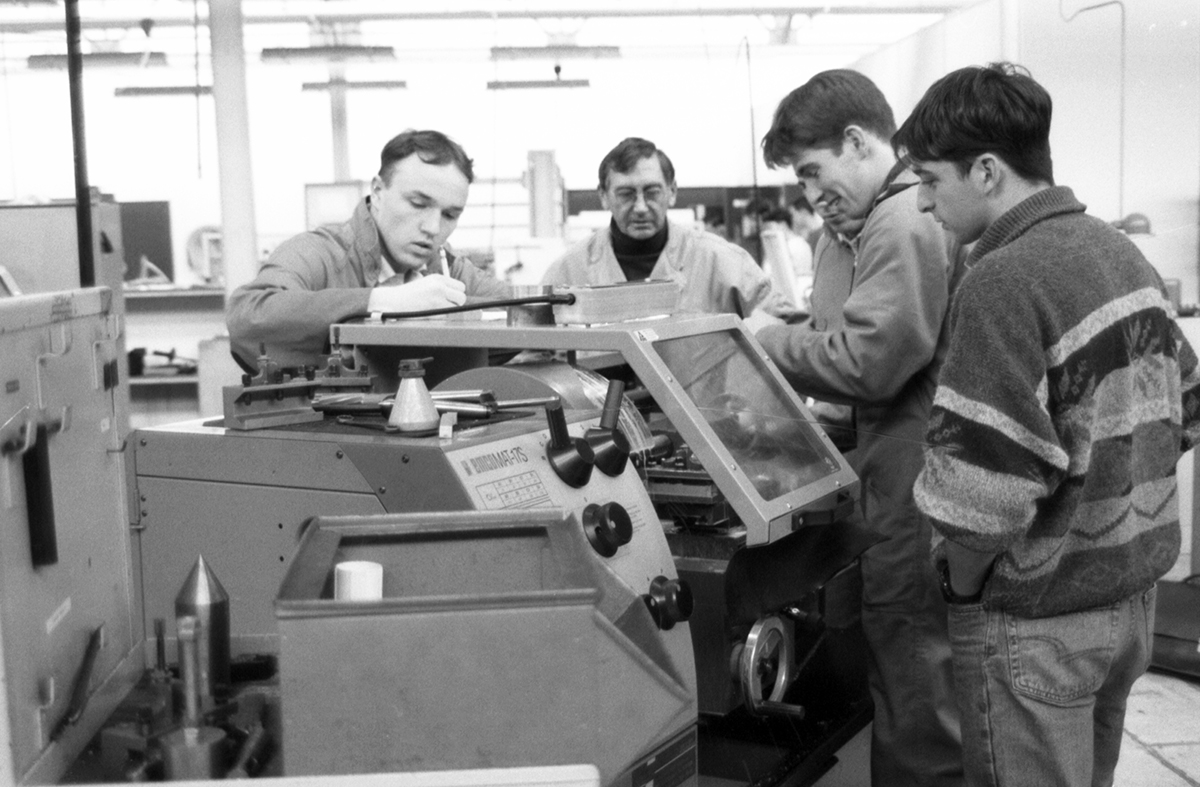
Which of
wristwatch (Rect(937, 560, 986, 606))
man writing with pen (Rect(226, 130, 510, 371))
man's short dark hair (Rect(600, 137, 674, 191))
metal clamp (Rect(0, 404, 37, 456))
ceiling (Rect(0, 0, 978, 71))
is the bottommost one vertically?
wristwatch (Rect(937, 560, 986, 606))

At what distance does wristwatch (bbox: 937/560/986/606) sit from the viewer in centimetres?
137

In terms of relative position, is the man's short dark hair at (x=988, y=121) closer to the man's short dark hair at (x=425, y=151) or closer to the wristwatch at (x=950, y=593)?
the wristwatch at (x=950, y=593)

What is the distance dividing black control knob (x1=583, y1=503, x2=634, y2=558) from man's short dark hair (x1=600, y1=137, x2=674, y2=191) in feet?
6.66

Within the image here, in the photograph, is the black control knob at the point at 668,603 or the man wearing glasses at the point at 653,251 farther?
the man wearing glasses at the point at 653,251

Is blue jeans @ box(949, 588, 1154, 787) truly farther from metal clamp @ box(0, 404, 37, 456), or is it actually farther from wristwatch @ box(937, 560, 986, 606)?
metal clamp @ box(0, 404, 37, 456)

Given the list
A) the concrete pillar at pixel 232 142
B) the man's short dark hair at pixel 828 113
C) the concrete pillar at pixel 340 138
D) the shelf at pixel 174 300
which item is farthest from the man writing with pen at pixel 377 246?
the concrete pillar at pixel 340 138

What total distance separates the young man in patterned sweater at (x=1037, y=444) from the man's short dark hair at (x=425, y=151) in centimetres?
83

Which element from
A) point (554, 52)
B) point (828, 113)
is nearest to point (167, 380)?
point (554, 52)

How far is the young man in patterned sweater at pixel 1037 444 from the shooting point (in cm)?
125

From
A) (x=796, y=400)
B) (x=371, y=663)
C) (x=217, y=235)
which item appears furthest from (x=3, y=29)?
(x=371, y=663)

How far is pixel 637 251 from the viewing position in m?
3.15

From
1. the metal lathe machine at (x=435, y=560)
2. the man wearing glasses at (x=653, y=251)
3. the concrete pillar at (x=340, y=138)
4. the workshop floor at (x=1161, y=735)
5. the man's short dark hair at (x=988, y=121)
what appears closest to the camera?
the metal lathe machine at (x=435, y=560)

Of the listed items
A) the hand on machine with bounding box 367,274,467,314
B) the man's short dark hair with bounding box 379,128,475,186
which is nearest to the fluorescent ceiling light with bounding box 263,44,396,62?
the man's short dark hair with bounding box 379,128,475,186

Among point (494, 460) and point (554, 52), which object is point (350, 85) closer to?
point (554, 52)
